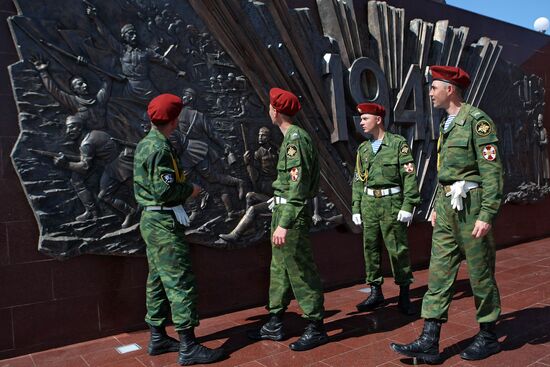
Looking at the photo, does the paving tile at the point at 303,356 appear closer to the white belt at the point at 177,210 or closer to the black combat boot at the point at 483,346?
the black combat boot at the point at 483,346

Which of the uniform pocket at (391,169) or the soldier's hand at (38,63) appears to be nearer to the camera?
the soldier's hand at (38,63)

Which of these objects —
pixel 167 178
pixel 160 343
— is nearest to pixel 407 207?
pixel 167 178

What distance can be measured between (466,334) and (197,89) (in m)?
2.71

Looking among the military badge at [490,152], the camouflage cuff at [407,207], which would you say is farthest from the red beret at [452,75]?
the camouflage cuff at [407,207]

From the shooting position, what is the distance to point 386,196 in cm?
404

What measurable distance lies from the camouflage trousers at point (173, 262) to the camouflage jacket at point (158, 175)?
0.39ft

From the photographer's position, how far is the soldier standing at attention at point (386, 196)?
3.98 m

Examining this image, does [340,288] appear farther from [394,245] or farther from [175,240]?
[175,240]

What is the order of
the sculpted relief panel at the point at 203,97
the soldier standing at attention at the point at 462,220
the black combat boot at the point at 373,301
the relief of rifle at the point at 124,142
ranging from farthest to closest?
the black combat boot at the point at 373,301
the relief of rifle at the point at 124,142
the sculpted relief panel at the point at 203,97
the soldier standing at attention at the point at 462,220

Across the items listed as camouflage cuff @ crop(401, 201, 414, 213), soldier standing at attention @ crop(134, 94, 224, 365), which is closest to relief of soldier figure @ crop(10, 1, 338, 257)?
soldier standing at attention @ crop(134, 94, 224, 365)

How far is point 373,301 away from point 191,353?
1.75 metres

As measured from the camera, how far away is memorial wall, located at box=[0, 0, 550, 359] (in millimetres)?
3309

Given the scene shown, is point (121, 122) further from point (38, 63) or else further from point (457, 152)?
point (457, 152)

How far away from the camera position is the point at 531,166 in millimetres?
7609
